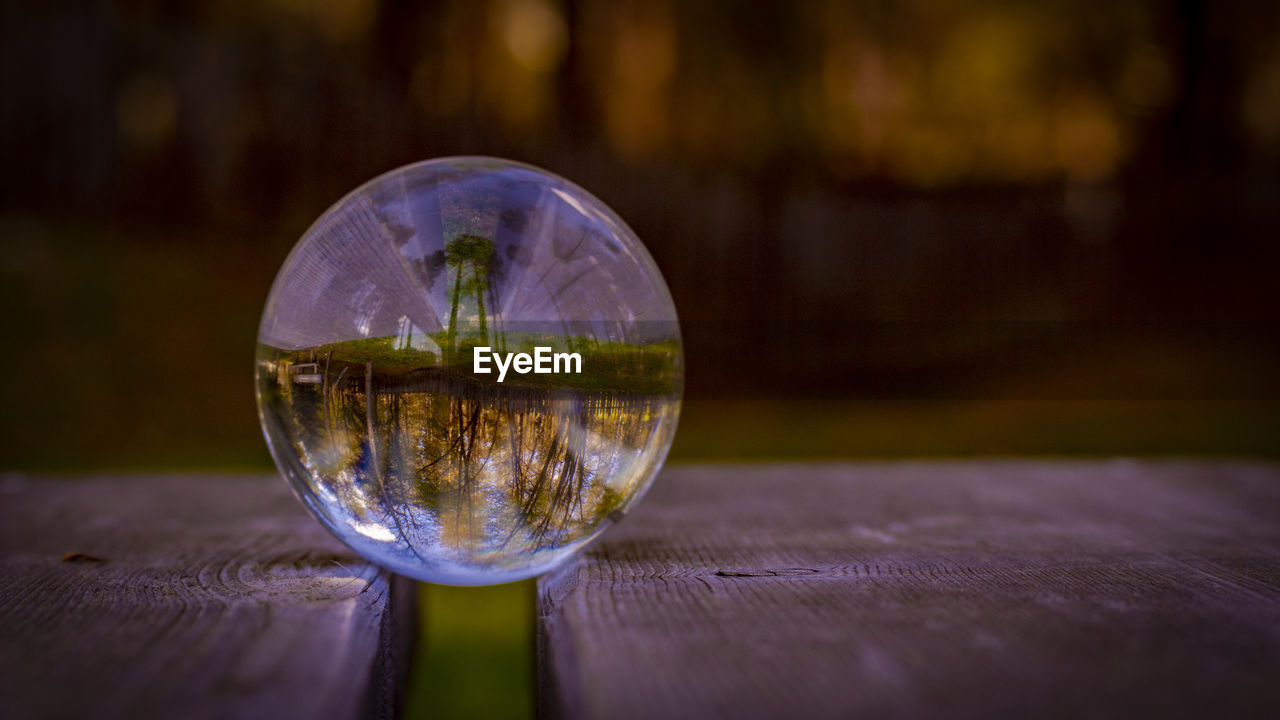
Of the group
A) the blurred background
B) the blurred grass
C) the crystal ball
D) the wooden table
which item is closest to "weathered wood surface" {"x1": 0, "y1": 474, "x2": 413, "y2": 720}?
the wooden table

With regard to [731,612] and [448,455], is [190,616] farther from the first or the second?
[731,612]

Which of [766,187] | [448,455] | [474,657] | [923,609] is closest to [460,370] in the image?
[448,455]

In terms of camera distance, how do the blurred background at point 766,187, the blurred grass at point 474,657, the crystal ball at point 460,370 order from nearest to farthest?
the crystal ball at point 460,370 < the blurred grass at point 474,657 < the blurred background at point 766,187

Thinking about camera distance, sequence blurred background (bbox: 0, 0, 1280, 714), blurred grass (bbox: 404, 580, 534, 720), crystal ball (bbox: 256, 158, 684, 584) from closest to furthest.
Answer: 1. crystal ball (bbox: 256, 158, 684, 584)
2. blurred grass (bbox: 404, 580, 534, 720)
3. blurred background (bbox: 0, 0, 1280, 714)

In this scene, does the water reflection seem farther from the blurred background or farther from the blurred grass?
the blurred background

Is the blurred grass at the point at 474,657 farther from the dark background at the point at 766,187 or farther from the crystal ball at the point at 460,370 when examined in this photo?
the dark background at the point at 766,187

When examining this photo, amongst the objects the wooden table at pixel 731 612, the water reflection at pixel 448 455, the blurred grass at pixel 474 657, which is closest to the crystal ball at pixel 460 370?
the water reflection at pixel 448 455
